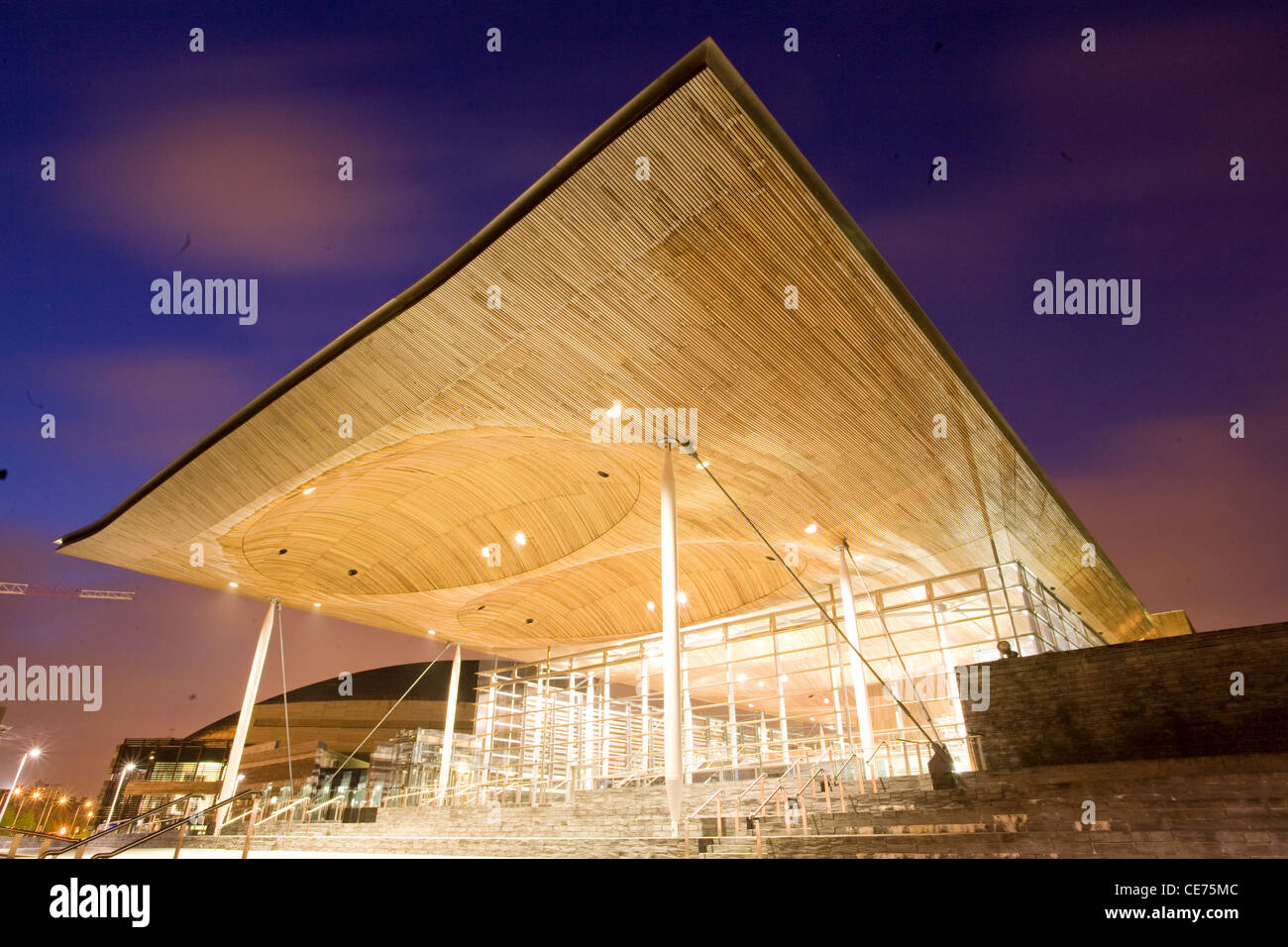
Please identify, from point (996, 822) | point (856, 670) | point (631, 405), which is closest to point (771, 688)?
point (856, 670)

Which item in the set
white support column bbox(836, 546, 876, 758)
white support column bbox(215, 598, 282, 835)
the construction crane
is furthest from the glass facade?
the construction crane

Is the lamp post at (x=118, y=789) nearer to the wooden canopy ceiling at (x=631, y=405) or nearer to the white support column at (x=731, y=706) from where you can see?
the wooden canopy ceiling at (x=631, y=405)

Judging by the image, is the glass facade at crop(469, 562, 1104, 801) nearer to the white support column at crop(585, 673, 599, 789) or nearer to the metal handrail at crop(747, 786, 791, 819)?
the white support column at crop(585, 673, 599, 789)

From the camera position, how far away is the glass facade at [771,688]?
1730cm

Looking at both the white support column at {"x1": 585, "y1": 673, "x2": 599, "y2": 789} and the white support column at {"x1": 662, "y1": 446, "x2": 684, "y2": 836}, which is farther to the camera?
the white support column at {"x1": 585, "y1": 673, "x2": 599, "y2": 789}

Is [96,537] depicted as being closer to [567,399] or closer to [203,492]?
[203,492]

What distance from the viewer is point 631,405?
482 inches

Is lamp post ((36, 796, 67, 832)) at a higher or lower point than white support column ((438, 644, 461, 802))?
lower

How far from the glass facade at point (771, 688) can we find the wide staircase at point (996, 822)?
4.24 m

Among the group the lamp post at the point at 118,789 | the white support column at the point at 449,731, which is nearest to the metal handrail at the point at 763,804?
the white support column at the point at 449,731

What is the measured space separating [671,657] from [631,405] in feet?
14.8

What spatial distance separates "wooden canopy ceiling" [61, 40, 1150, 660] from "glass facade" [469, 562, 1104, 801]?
1.06m

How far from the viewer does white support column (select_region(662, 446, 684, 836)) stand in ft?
34.4

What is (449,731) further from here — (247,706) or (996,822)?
(996,822)
